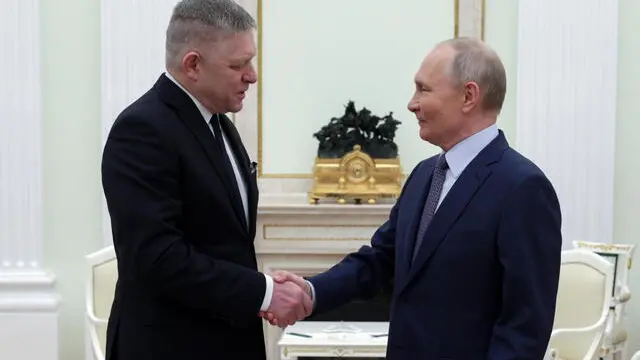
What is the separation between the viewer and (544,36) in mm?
6125

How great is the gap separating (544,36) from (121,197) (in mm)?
4355

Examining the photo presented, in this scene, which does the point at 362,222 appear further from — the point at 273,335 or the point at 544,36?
the point at 544,36

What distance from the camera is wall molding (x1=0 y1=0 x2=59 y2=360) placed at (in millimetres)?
6027

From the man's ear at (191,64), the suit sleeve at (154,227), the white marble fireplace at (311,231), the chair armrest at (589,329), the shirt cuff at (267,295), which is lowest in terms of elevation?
the chair armrest at (589,329)

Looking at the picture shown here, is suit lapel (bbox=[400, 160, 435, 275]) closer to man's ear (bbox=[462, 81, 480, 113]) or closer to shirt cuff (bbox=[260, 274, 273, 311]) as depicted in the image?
man's ear (bbox=[462, 81, 480, 113])

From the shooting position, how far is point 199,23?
251 cm

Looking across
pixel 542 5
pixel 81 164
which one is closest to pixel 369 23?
pixel 542 5

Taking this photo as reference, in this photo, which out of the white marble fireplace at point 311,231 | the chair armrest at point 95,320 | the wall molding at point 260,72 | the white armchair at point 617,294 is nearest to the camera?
the chair armrest at point 95,320

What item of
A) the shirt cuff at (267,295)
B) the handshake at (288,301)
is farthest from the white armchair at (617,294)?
the shirt cuff at (267,295)

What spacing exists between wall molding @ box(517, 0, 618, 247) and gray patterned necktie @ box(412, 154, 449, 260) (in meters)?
3.78

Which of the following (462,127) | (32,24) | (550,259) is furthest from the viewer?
(32,24)

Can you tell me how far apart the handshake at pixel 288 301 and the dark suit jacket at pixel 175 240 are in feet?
0.23

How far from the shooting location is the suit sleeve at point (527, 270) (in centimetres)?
219

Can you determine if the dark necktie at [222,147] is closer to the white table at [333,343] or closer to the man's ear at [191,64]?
the man's ear at [191,64]
